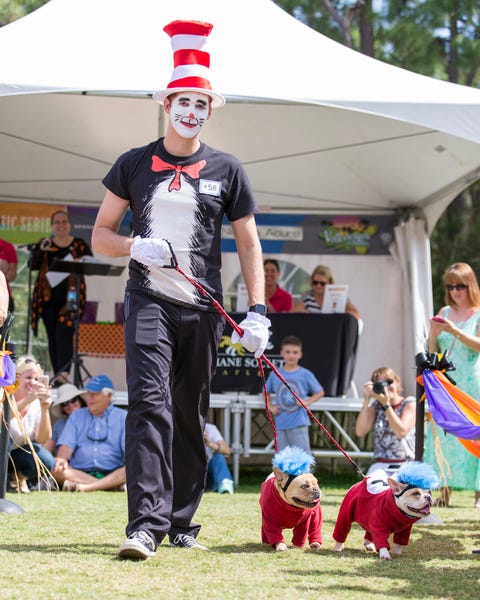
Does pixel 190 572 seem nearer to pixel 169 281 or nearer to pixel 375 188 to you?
pixel 169 281

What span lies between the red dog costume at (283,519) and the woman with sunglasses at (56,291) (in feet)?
16.5

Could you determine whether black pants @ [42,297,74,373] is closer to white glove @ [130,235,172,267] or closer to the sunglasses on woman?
the sunglasses on woman

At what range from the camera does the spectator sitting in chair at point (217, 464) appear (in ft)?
24.0

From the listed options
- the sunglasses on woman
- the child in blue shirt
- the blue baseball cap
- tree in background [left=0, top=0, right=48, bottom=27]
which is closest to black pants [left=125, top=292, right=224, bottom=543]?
the sunglasses on woman

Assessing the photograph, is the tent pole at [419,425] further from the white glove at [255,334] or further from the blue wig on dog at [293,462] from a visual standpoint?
the white glove at [255,334]

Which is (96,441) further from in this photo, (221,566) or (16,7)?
(16,7)

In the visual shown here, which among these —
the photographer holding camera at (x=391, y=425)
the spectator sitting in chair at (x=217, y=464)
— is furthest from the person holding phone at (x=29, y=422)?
the photographer holding camera at (x=391, y=425)

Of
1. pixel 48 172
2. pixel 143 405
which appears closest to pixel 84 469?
Answer: pixel 48 172

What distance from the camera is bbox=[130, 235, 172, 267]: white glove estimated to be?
377cm

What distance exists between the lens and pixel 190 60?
415 centimetres

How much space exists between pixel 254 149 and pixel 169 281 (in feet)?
16.8

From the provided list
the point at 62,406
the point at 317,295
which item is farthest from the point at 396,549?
the point at 317,295

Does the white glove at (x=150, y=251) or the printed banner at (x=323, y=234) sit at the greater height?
the printed banner at (x=323, y=234)

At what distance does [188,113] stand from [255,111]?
4.25 meters
